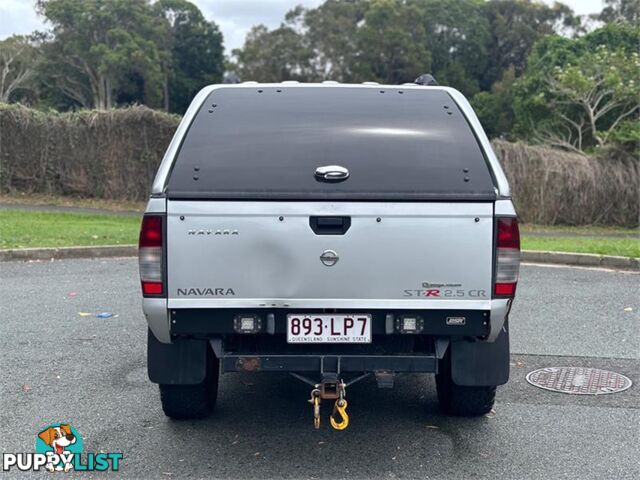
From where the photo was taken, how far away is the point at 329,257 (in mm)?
4074

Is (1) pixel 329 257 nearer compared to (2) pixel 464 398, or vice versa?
(1) pixel 329 257

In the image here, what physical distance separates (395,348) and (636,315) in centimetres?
476

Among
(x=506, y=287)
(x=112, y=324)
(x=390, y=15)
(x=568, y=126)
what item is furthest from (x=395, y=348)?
(x=390, y=15)

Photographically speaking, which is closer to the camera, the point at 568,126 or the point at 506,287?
the point at 506,287

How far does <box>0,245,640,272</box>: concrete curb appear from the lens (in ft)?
38.3

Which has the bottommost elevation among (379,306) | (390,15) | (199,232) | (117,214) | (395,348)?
(117,214)

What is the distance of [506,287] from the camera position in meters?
A: 4.10

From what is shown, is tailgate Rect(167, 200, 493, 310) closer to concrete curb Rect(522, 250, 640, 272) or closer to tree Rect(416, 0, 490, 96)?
concrete curb Rect(522, 250, 640, 272)

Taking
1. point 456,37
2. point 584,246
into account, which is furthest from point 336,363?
point 456,37

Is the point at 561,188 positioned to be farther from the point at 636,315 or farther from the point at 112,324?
the point at 112,324

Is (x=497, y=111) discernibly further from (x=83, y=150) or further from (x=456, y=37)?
(x=83, y=150)

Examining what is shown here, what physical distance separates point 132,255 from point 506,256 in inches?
360

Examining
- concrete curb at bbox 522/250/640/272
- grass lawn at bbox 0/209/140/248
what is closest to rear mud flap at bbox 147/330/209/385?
grass lawn at bbox 0/209/140/248

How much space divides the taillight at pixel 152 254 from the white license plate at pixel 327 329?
0.70 meters
